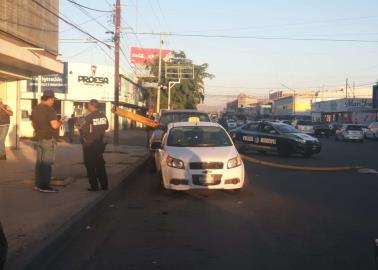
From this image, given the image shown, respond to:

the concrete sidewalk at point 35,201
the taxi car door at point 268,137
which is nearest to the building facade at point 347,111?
the taxi car door at point 268,137

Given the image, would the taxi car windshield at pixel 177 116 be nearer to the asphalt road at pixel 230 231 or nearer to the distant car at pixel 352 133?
the asphalt road at pixel 230 231

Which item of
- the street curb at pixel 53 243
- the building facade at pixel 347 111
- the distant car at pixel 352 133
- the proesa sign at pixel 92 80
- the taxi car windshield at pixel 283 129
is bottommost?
Answer: the street curb at pixel 53 243

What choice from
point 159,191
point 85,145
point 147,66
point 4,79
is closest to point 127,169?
point 159,191

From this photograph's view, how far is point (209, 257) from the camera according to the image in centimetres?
687

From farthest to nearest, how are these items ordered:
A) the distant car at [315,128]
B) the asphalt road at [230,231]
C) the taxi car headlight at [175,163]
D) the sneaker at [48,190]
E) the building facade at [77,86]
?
1. the distant car at [315,128]
2. the building facade at [77,86]
3. the taxi car headlight at [175,163]
4. the sneaker at [48,190]
5. the asphalt road at [230,231]

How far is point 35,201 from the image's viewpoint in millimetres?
9805

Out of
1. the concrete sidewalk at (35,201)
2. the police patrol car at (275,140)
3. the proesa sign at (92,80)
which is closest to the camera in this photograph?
→ the concrete sidewalk at (35,201)

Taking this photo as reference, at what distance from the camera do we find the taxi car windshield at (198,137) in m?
12.9

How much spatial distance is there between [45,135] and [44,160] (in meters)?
0.46

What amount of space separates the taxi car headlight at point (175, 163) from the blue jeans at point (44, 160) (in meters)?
2.40

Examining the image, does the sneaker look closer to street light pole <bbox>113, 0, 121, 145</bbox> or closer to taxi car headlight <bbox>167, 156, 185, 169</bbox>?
taxi car headlight <bbox>167, 156, 185, 169</bbox>

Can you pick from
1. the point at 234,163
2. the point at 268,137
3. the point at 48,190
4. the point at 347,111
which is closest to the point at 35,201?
the point at 48,190

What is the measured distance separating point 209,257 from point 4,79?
16699 millimetres

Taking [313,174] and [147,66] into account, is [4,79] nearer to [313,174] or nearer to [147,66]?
[313,174]
